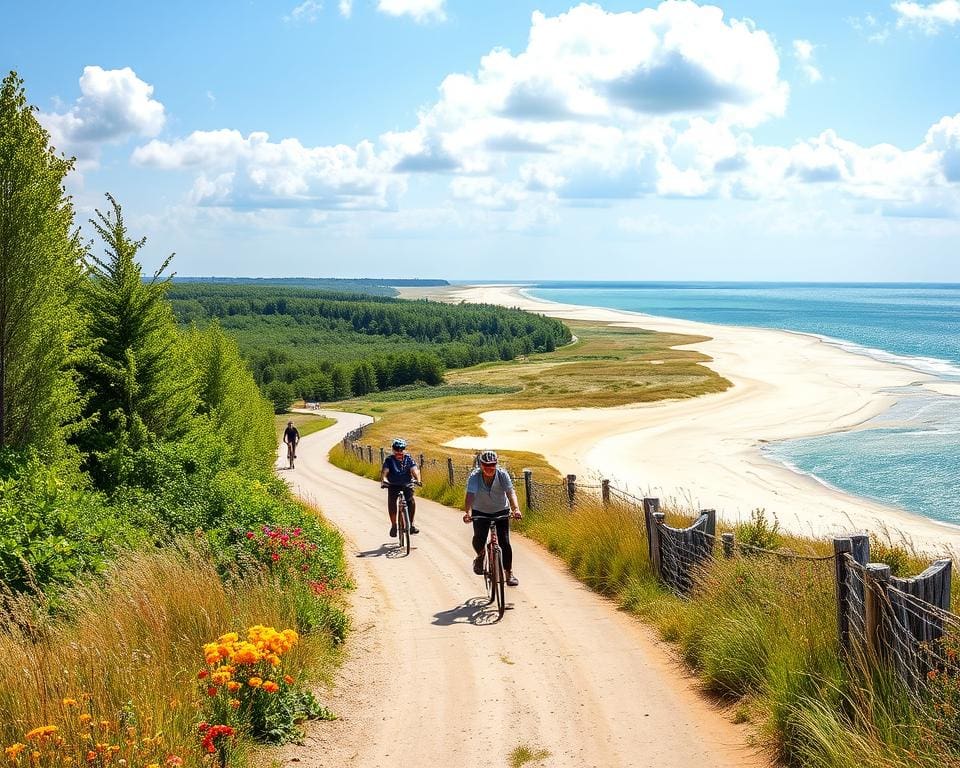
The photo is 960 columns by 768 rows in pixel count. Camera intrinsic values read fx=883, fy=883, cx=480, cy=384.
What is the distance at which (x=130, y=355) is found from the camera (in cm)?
1806

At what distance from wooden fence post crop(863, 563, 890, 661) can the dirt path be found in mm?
1144

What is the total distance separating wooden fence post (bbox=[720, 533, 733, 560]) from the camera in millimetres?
9461

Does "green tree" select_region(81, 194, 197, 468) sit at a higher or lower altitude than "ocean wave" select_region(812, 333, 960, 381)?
higher

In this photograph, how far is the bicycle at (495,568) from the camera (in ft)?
34.0

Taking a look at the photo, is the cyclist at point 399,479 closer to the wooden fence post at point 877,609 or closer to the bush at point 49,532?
the bush at point 49,532

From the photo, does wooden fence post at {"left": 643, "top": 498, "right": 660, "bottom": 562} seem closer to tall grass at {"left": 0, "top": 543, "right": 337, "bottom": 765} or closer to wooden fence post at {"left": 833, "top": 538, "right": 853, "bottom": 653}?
tall grass at {"left": 0, "top": 543, "right": 337, "bottom": 765}

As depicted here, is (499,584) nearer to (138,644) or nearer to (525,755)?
(525,755)

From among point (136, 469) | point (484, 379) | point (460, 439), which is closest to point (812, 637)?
point (136, 469)

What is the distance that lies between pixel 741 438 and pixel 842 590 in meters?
54.1

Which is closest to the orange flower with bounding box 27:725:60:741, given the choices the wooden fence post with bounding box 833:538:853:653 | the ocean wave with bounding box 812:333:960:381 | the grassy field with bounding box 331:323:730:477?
the wooden fence post with bounding box 833:538:853:653

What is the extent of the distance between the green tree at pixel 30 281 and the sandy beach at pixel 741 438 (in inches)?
559

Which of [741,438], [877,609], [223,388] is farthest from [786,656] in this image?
[741,438]

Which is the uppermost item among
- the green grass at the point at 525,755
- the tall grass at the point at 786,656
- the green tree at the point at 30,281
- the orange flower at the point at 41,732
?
the green tree at the point at 30,281

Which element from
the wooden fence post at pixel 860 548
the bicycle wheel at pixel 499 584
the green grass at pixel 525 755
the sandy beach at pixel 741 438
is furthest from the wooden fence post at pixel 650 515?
the sandy beach at pixel 741 438
